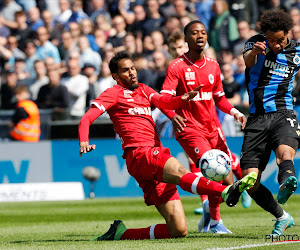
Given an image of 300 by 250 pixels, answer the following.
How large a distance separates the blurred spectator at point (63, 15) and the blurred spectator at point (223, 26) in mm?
5137

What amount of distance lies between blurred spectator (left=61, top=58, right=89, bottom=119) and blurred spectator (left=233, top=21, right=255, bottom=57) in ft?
12.4

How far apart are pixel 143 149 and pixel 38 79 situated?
38.4 feet

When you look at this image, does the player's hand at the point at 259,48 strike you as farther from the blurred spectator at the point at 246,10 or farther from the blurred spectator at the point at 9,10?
the blurred spectator at the point at 9,10

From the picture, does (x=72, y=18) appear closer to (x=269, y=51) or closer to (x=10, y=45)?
(x=10, y=45)

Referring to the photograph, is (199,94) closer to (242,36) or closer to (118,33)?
(242,36)

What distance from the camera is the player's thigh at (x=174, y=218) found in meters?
8.23

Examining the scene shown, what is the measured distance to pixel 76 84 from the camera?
727 inches

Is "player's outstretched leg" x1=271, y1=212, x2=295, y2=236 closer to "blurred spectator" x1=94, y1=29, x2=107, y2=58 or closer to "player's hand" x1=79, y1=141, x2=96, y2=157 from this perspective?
"player's hand" x1=79, y1=141, x2=96, y2=157

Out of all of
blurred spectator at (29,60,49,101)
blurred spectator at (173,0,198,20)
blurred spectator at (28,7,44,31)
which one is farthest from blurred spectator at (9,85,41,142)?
blurred spectator at (28,7,44,31)

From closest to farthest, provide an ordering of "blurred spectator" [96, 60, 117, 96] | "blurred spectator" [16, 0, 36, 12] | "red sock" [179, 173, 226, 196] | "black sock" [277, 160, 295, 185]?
"black sock" [277, 160, 295, 185], "red sock" [179, 173, 226, 196], "blurred spectator" [96, 60, 117, 96], "blurred spectator" [16, 0, 36, 12]

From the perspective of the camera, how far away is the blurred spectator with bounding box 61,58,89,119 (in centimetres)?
1812

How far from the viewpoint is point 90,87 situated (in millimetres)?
18234

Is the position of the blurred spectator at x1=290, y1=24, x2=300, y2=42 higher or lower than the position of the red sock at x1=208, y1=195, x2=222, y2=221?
higher

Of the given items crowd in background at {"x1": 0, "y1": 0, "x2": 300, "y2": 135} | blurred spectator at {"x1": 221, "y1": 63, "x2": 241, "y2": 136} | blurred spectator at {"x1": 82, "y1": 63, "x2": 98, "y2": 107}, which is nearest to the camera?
blurred spectator at {"x1": 221, "y1": 63, "x2": 241, "y2": 136}
